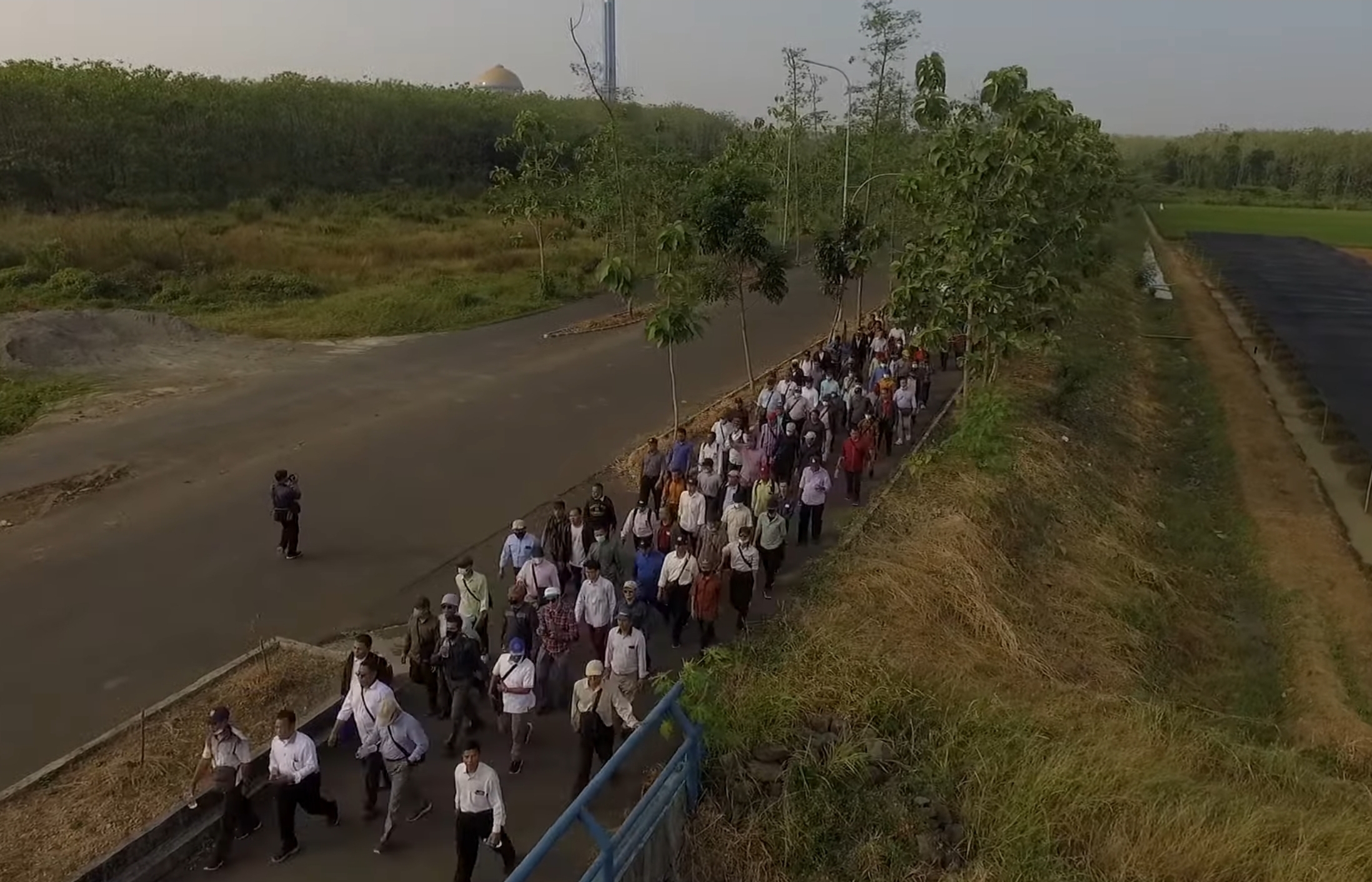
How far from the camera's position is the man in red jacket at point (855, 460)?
41.2ft

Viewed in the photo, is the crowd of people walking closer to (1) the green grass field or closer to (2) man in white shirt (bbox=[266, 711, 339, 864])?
(2) man in white shirt (bbox=[266, 711, 339, 864])

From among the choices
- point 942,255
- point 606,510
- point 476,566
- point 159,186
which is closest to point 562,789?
point 606,510

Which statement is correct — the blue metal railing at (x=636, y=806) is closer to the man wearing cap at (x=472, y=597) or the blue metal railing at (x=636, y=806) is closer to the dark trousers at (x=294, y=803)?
the dark trousers at (x=294, y=803)

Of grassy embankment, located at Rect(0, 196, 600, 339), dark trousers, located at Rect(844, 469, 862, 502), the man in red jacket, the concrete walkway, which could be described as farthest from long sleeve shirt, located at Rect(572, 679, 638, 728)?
grassy embankment, located at Rect(0, 196, 600, 339)

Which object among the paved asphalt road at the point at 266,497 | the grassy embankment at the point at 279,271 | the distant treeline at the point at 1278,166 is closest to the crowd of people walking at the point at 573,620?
the paved asphalt road at the point at 266,497

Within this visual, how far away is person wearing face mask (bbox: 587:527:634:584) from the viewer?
944cm

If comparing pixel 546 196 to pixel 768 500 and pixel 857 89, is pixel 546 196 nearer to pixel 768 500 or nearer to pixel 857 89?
pixel 857 89

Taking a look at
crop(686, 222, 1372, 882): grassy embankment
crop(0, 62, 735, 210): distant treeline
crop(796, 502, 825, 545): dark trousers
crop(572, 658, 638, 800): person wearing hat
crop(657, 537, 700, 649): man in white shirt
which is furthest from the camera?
crop(0, 62, 735, 210): distant treeline

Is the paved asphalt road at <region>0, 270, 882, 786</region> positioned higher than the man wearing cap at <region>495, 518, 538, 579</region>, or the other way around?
the man wearing cap at <region>495, 518, 538, 579</region>

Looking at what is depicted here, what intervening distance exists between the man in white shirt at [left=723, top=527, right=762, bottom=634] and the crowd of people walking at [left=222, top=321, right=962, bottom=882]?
0.02 metres

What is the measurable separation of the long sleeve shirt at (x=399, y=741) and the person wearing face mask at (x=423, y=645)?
1193 mm

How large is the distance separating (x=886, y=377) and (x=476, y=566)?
7.00 m

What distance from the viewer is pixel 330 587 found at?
35.7 ft

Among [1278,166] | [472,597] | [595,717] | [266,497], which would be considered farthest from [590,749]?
[1278,166]
